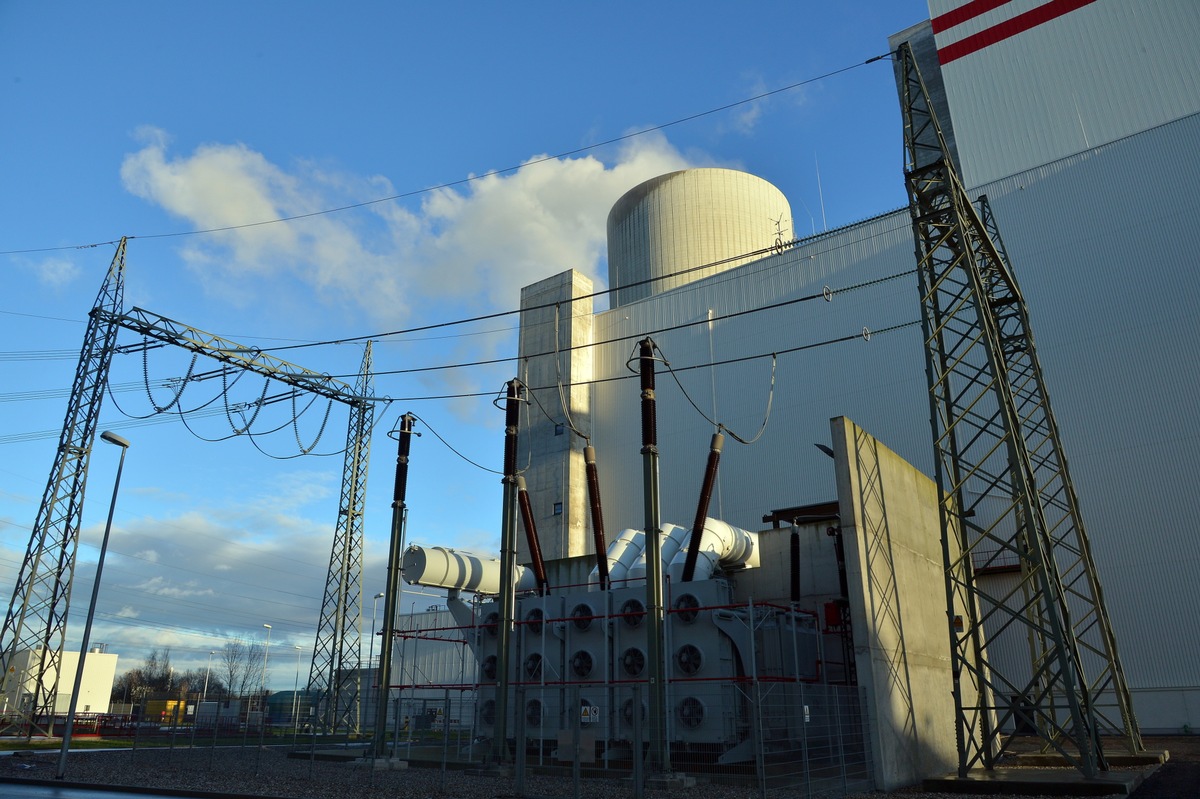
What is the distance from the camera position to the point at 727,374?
43.4 metres

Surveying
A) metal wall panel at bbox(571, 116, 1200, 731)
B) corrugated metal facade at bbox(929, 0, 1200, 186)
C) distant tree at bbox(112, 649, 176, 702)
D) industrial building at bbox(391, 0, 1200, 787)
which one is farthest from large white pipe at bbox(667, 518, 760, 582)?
distant tree at bbox(112, 649, 176, 702)

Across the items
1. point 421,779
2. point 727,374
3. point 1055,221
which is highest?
point 1055,221

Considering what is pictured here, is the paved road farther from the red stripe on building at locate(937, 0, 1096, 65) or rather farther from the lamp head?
the red stripe on building at locate(937, 0, 1096, 65)

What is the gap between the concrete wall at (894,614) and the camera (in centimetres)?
1680

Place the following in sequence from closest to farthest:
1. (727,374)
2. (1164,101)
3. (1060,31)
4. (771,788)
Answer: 1. (771,788)
2. (1164,101)
3. (1060,31)
4. (727,374)

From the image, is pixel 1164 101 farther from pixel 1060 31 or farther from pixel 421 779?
pixel 421 779

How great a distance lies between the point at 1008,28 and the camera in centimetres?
4084

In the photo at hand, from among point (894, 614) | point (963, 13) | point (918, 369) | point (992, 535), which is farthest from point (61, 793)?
point (963, 13)

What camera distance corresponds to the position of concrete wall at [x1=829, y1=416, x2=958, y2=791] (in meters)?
16.8

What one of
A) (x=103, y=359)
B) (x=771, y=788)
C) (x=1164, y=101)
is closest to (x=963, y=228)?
(x=771, y=788)

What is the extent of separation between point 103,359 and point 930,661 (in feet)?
106

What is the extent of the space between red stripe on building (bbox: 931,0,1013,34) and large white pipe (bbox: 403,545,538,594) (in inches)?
1425

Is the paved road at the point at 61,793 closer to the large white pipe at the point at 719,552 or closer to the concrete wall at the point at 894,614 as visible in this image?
the large white pipe at the point at 719,552

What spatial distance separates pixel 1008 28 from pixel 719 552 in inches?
1297
